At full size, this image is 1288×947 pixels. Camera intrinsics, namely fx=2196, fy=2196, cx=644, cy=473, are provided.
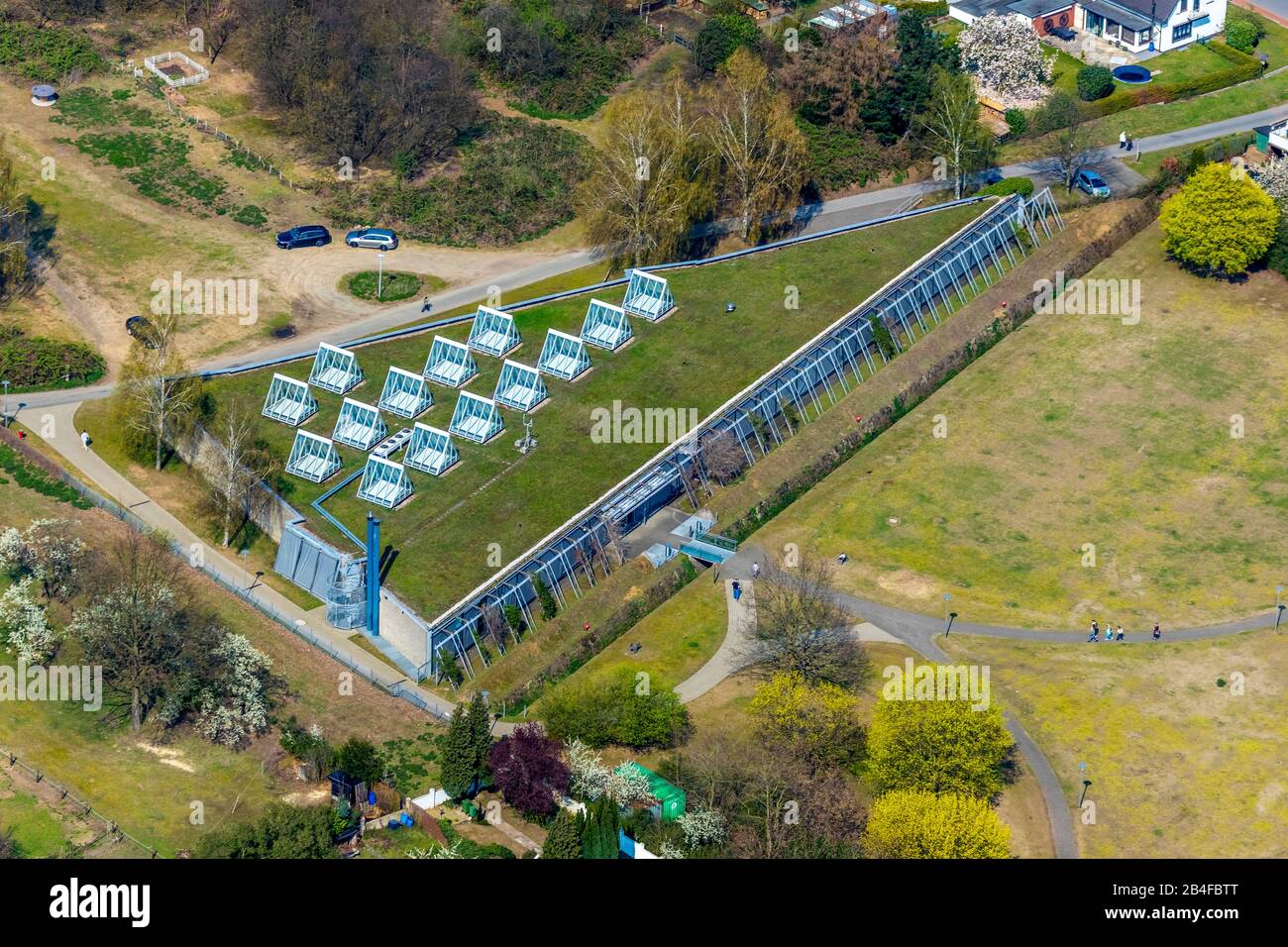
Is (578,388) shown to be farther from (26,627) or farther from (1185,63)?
(1185,63)

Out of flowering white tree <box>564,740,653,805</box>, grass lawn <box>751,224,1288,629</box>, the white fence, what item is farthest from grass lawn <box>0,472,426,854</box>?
the white fence

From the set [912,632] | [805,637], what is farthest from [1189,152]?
[805,637]

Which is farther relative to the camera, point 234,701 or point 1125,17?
point 1125,17

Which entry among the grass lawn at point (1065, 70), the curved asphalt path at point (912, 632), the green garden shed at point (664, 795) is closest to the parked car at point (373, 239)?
the curved asphalt path at point (912, 632)

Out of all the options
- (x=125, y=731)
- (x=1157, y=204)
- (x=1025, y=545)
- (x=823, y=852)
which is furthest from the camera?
(x=1157, y=204)

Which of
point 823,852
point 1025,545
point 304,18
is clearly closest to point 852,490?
point 1025,545

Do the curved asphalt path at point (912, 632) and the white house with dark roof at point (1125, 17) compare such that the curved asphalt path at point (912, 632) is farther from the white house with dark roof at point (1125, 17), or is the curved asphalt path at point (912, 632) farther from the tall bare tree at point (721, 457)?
the white house with dark roof at point (1125, 17)

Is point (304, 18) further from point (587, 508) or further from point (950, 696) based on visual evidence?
point (950, 696)
